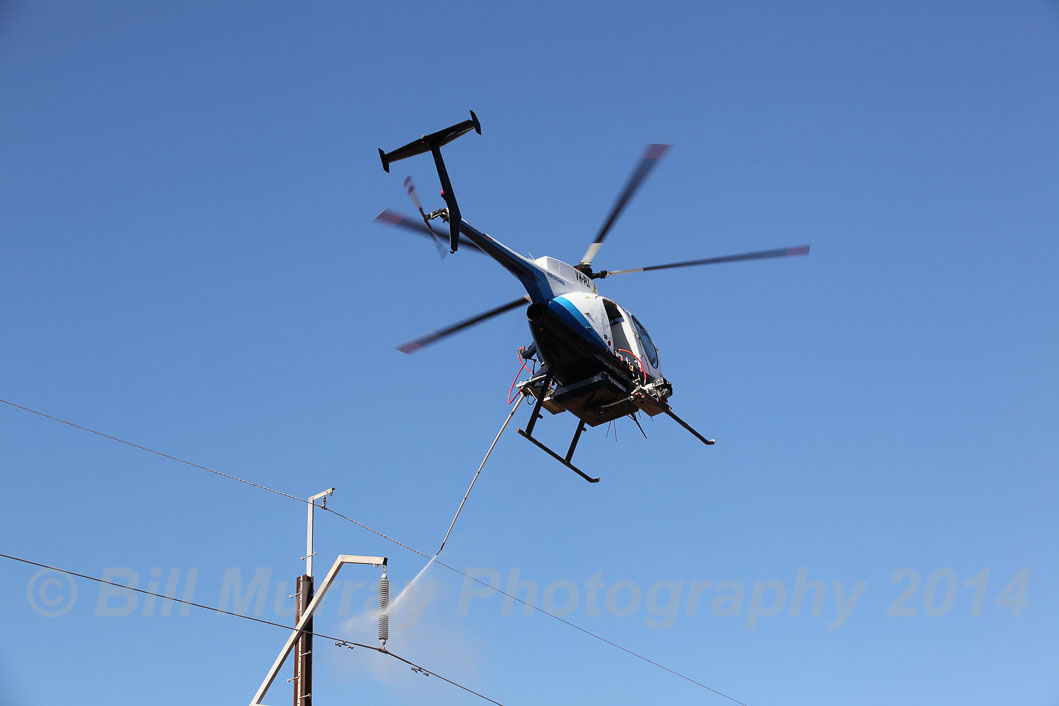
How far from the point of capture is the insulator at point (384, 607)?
1795 centimetres

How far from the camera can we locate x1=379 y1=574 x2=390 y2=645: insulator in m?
18.0

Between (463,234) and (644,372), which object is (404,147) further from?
(644,372)

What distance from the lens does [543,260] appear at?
24.2 m

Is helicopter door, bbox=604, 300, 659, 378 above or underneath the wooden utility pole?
above

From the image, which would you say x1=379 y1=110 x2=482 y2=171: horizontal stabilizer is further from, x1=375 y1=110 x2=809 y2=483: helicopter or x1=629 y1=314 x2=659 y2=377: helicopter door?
x1=629 y1=314 x2=659 y2=377: helicopter door

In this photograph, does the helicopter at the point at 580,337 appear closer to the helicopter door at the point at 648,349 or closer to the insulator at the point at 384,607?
the helicopter door at the point at 648,349

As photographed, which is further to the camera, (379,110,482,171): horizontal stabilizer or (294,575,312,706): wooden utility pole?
(379,110,482,171): horizontal stabilizer

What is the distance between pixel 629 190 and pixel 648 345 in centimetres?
362

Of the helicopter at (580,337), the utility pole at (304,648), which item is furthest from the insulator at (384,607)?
the helicopter at (580,337)

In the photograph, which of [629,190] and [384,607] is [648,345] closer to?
[629,190]

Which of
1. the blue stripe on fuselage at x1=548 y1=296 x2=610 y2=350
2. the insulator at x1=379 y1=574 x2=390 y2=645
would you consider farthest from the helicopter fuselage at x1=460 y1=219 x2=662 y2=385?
the insulator at x1=379 y1=574 x2=390 y2=645

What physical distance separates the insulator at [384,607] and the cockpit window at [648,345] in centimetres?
989

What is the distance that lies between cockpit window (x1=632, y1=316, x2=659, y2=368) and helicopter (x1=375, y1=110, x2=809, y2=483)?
0.04 meters

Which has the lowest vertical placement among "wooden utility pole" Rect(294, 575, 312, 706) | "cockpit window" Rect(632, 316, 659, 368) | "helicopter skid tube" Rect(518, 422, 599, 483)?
"wooden utility pole" Rect(294, 575, 312, 706)
